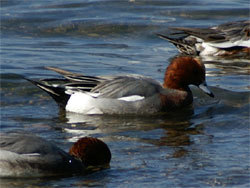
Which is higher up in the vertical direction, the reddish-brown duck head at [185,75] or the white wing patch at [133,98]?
the reddish-brown duck head at [185,75]

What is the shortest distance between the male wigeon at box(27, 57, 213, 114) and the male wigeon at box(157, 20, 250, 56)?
3495 mm

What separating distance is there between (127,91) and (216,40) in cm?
453

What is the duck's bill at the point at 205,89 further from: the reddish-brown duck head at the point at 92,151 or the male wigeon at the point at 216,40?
the male wigeon at the point at 216,40

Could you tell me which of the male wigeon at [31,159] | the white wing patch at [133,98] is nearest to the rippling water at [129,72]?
the male wigeon at [31,159]

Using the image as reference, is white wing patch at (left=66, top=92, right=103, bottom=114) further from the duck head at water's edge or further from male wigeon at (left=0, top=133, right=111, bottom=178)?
male wigeon at (left=0, top=133, right=111, bottom=178)

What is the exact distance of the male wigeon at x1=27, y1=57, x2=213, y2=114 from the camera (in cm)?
1014

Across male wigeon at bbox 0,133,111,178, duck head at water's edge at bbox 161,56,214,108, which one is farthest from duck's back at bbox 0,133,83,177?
duck head at water's edge at bbox 161,56,214,108

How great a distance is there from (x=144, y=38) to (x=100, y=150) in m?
7.71

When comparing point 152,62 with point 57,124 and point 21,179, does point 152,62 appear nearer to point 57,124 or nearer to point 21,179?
point 57,124

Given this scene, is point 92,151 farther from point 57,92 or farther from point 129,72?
point 129,72

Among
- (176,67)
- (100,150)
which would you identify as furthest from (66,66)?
(100,150)

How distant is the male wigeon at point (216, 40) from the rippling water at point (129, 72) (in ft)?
0.93

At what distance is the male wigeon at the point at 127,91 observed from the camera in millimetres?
10141

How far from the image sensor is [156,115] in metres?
10.2
